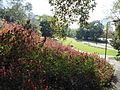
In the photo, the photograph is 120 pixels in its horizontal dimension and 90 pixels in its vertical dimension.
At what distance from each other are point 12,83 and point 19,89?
41 centimetres

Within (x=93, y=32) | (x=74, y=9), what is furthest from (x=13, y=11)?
(x=74, y=9)

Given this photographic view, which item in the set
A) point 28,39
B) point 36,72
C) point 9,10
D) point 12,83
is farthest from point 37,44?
point 9,10

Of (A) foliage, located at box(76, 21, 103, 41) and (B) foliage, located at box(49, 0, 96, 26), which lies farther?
(A) foliage, located at box(76, 21, 103, 41)

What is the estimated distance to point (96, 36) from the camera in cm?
11881

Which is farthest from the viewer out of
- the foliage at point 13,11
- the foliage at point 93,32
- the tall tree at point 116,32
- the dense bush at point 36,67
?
the foliage at point 93,32

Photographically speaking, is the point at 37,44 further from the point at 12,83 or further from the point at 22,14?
the point at 22,14

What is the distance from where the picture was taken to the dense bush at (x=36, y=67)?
7852mm

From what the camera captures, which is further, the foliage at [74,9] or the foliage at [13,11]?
the foliage at [13,11]

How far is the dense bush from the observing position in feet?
25.8

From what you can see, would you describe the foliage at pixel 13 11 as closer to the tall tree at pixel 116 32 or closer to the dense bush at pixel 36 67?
the tall tree at pixel 116 32

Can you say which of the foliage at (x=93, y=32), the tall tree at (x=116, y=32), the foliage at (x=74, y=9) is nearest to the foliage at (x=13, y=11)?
the foliage at (x=93, y=32)

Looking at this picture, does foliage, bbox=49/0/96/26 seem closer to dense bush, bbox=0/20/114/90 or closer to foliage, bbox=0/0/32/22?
dense bush, bbox=0/20/114/90

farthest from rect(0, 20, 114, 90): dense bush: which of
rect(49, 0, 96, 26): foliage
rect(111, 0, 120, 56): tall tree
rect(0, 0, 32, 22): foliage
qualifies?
rect(0, 0, 32, 22): foliage

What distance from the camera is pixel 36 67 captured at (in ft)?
29.7
